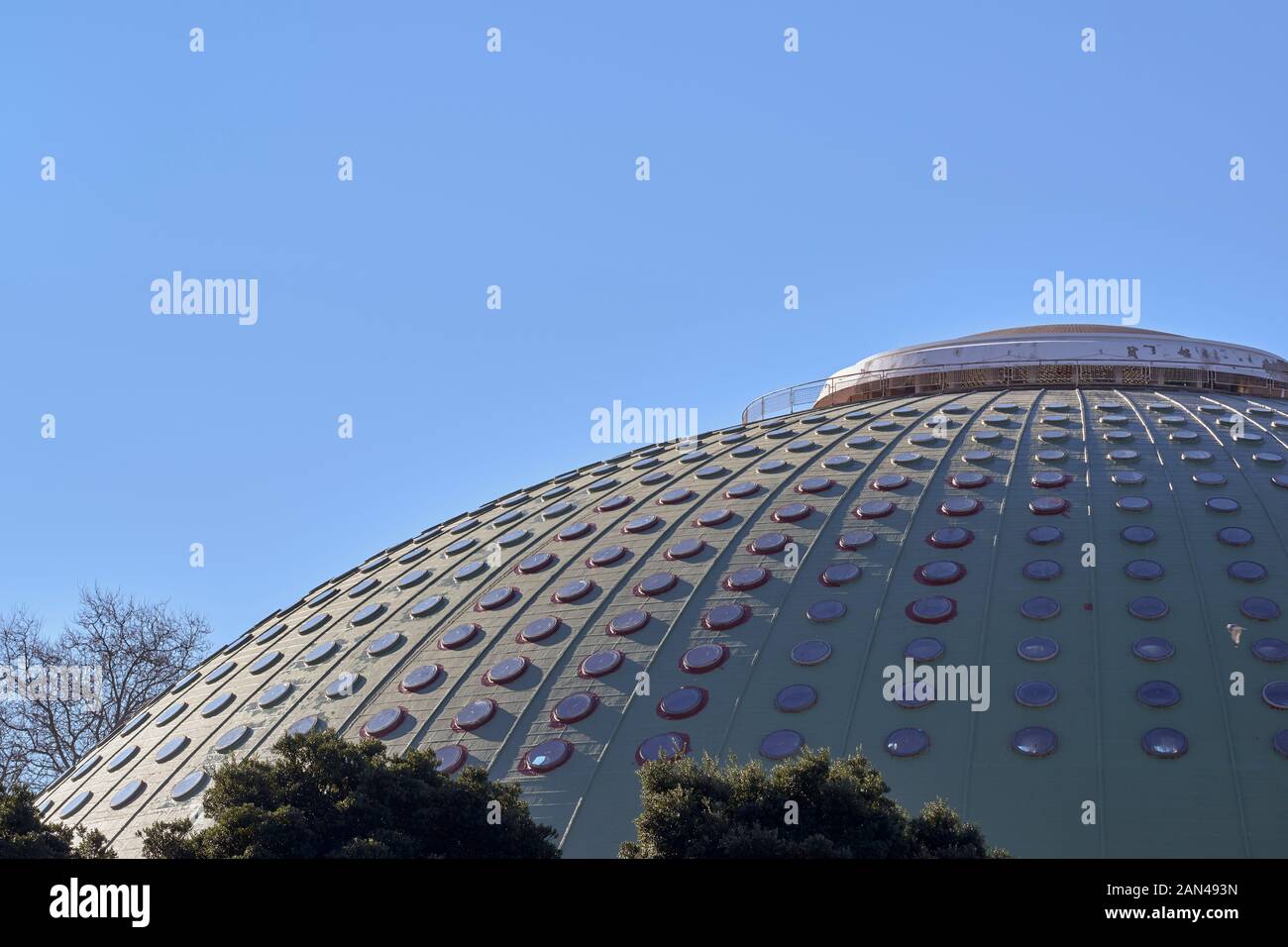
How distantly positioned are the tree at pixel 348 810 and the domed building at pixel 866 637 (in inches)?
159

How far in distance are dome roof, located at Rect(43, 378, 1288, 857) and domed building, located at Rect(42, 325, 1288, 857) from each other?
0.07 m

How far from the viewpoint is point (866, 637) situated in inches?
1168

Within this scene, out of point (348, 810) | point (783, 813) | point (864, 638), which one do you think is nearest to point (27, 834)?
point (348, 810)

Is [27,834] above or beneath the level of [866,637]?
beneath

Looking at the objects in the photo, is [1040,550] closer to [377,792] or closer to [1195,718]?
[1195,718]

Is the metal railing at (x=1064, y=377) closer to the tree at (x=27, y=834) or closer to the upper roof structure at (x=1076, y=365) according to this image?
the upper roof structure at (x=1076, y=365)

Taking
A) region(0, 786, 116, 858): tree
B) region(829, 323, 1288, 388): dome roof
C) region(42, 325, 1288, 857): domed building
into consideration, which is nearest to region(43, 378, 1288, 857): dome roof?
region(42, 325, 1288, 857): domed building

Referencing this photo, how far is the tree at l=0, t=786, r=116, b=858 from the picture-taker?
70.4 ft

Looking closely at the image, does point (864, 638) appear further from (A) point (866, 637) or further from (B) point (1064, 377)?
(B) point (1064, 377)

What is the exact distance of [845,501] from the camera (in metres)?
34.9

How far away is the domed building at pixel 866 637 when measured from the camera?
26.4m

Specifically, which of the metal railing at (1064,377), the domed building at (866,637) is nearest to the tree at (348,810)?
the domed building at (866,637)

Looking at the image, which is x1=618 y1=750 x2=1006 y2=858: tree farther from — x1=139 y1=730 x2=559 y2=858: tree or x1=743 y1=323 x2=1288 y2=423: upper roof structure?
x1=743 y1=323 x2=1288 y2=423: upper roof structure

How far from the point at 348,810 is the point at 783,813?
244 inches
